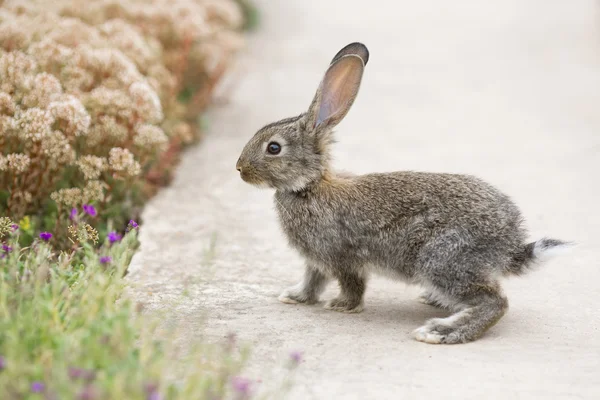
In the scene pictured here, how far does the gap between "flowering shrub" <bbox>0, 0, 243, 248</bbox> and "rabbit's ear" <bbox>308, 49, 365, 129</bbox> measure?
1311 millimetres

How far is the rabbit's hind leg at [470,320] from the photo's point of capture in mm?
4570

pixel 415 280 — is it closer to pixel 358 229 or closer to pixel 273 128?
pixel 358 229

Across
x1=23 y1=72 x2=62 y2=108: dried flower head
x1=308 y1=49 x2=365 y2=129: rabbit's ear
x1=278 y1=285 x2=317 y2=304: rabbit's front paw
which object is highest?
x1=308 y1=49 x2=365 y2=129: rabbit's ear

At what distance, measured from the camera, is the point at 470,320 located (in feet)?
15.1

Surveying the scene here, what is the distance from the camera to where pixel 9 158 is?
5.23 metres

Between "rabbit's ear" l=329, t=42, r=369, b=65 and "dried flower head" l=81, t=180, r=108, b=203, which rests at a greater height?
"rabbit's ear" l=329, t=42, r=369, b=65

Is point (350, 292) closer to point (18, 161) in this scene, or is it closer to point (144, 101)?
point (144, 101)

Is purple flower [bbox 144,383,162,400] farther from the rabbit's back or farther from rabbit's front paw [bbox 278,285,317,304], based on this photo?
rabbit's front paw [bbox 278,285,317,304]

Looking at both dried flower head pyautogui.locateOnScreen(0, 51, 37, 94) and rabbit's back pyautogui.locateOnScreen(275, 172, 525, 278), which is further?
dried flower head pyautogui.locateOnScreen(0, 51, 37, 94)

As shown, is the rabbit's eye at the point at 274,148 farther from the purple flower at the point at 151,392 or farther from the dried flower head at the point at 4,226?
the purple flower at the point at 151,392

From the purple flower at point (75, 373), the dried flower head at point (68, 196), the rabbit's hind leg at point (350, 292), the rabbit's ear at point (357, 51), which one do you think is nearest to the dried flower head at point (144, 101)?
the dried flower head at point (68, 196)

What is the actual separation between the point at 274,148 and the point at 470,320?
1.59 m

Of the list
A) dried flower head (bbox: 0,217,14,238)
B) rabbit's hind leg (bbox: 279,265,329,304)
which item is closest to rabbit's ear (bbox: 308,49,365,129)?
rabbit's hind leg (bbox: 279,265,329,304)

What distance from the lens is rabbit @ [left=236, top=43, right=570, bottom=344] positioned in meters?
4.68
